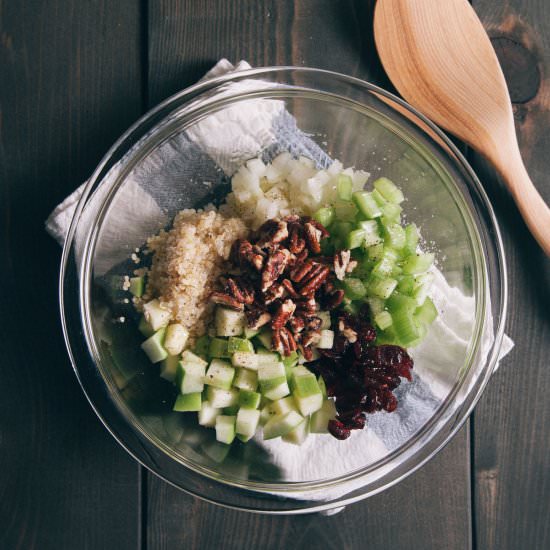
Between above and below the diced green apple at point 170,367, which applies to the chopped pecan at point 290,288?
above

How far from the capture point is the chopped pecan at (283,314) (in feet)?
3.56

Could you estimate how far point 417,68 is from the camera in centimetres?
130

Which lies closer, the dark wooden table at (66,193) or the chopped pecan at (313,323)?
the chopped pecan at (313,323)

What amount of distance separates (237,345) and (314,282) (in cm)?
18

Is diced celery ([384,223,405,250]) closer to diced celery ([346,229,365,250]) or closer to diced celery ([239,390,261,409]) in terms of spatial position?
diced celery ([346,229,365,250])

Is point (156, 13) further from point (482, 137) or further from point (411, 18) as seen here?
point (482, 137)

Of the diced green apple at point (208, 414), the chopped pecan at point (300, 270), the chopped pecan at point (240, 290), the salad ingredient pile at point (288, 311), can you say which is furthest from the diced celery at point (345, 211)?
the diced green apple at point (208, 414)

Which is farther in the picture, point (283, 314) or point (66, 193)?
point (66, 193)

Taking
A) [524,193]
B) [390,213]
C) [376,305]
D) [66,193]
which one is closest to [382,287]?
[376,305]

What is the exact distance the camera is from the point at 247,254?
3.53ft

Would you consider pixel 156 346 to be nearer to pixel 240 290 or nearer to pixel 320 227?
pixel 240 290

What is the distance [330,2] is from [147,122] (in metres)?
0.52

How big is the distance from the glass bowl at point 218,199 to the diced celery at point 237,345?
7.2 inches

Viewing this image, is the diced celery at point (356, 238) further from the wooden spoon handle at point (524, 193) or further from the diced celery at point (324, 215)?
the wooden spoon handle at point (524, 193)
